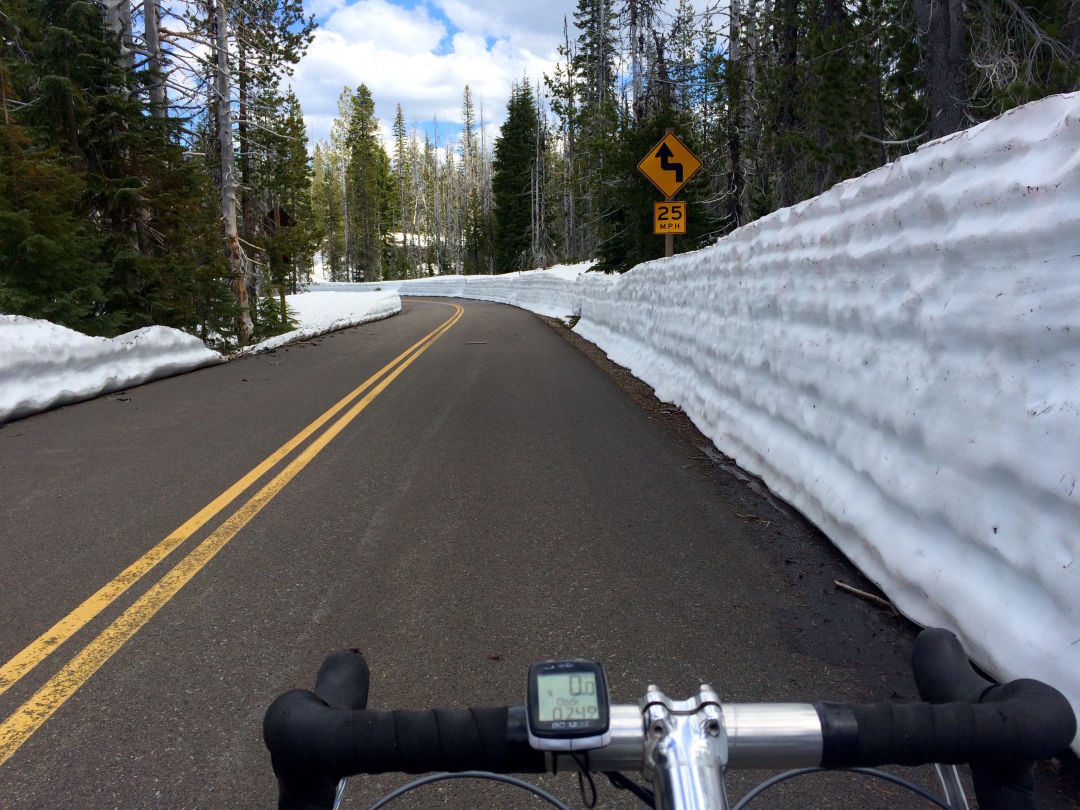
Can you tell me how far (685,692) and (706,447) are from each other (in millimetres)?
4190

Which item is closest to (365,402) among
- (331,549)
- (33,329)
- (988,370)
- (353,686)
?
(33,329)

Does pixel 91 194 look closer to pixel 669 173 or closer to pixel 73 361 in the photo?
pixel 73 361

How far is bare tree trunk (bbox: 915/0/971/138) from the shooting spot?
8859mm

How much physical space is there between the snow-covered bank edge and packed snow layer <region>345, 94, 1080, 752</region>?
8.02 metres

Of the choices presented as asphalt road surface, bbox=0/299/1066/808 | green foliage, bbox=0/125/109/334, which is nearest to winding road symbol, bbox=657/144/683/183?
asphalt road surface, bbox=0/299/1066/808

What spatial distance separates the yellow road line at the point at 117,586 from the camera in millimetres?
3049

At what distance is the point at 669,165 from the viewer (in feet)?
41.7

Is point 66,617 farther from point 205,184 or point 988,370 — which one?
point 205,184

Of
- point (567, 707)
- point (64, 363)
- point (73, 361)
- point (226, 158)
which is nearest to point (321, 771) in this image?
point (567, 707)

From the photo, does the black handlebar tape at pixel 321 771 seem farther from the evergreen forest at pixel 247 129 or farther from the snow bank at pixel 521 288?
the snow bank at pixel 521 288

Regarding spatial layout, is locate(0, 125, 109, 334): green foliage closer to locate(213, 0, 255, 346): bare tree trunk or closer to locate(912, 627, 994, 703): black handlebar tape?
locate(213, 0, 255, 346): bare tree trunk

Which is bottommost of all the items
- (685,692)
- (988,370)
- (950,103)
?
(685,692)

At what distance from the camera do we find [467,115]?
99.6m

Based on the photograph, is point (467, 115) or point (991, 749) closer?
point (991, 749)
